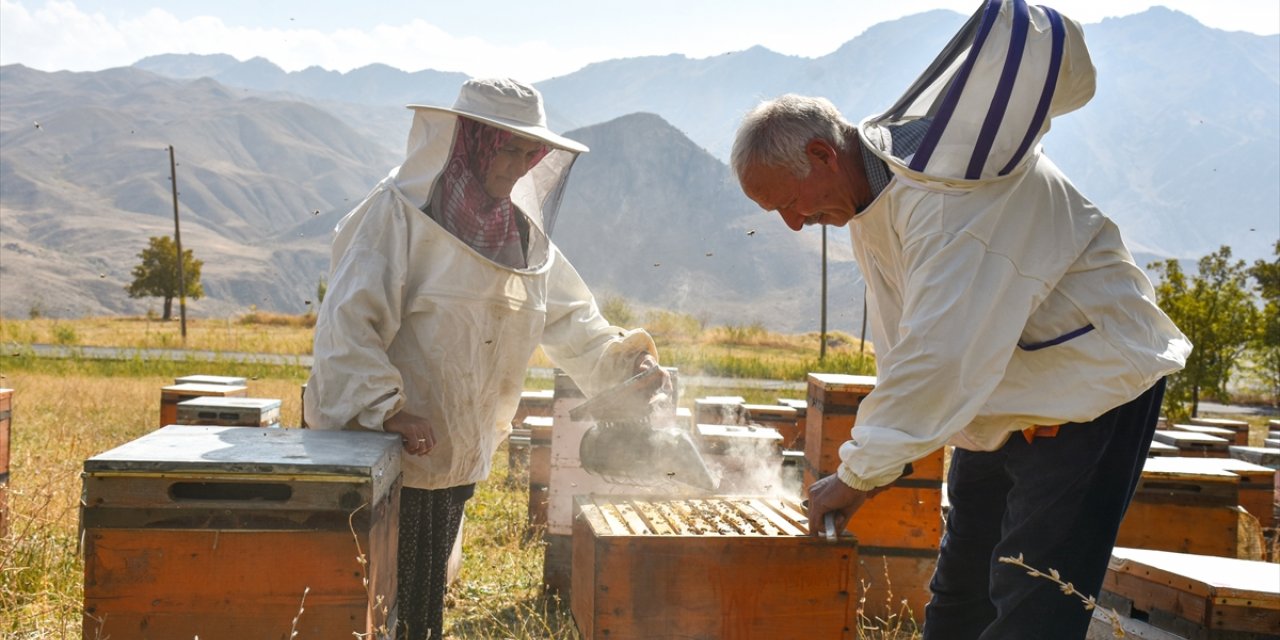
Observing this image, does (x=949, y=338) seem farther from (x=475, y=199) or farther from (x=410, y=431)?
(x=475, y=199)

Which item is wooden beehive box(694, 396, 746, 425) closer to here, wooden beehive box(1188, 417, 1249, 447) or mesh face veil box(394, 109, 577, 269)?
mesh face veil box(394, 109, 577, 269)

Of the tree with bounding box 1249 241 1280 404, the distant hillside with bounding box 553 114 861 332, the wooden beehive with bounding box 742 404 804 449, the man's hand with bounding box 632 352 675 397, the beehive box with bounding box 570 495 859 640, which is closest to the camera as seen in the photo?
the beehive box with bounding box 570 495 859 640

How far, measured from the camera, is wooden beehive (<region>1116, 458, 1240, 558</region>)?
15.2 feet

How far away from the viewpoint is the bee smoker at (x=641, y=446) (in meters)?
3.52

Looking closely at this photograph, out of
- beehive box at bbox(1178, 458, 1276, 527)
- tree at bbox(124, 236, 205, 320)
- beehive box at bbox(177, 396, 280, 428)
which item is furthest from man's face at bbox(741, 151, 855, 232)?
tree at bbox(124, 236, 205, 320)

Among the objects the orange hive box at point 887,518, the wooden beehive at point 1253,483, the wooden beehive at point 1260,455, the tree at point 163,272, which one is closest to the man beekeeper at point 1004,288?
→ the orange hive box at point 887,518

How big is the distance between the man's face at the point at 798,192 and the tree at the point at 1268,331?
69.8 ft

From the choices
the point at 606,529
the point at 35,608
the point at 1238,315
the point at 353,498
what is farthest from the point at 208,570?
the point at 1238,315

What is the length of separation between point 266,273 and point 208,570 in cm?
12170

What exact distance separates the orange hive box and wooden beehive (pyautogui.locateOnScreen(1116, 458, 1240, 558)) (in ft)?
3.31

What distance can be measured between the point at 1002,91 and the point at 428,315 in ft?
6.30

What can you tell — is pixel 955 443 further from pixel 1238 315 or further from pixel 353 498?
pixel 1238 315

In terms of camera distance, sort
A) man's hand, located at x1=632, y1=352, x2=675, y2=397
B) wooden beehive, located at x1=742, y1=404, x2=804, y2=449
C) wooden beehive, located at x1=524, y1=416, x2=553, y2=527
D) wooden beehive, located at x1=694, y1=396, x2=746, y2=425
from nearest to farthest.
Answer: man's hand, located at x1=632, y1=352, x2=675, y2=397, wooden beehive, located at x1=524, y1=416, x2=553, y2=527, wooden beehive, located at x1=694, y1=396, x2=746, y2=425, wooden beehive, located at x1=742, y1=404, x2=804, y2=449

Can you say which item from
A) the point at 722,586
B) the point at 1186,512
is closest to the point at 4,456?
the point at 722,586
